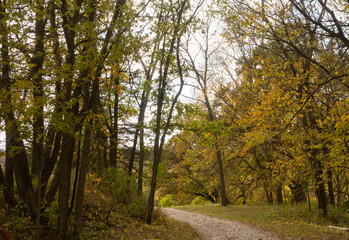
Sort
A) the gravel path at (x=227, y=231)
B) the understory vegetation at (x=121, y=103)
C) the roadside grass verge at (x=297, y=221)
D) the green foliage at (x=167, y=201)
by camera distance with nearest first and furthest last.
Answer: the understory vegetation at (x=121, y=103) < the gravel path at (x=227, y=231) < the roadside grass verge at (x=297, y=221) < the green foliage at (x=167, y=201)

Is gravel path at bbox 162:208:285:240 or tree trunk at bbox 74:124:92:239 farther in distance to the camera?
gravel path at bbox 162:208:285:240

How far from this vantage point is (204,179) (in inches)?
880

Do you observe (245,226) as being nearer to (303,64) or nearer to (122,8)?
(303,64)

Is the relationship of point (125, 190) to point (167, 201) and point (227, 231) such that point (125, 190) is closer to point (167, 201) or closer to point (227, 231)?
point (227, 231)

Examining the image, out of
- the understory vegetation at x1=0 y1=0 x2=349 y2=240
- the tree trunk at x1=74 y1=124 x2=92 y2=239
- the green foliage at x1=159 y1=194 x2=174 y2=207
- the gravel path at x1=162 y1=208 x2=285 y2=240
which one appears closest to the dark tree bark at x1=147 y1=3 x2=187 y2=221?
the understory vegetation at x1=0 y1=0 x2=349 y2=240

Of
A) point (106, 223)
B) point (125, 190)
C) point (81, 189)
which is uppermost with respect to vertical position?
point (81, 189)

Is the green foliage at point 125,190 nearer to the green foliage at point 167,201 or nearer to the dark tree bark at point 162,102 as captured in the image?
the dark tree bark at point 162,102

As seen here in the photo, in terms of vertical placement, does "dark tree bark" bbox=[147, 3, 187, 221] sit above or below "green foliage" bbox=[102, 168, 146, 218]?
above

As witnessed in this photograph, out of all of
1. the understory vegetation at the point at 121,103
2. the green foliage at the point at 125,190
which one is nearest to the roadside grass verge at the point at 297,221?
the understory vegetation at the point at 121,103

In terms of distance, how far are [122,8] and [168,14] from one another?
385 cm

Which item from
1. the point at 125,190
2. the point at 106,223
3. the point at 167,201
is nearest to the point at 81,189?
the point at 106,223

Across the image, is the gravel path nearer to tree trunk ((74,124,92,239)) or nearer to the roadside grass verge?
the roadside grass verge

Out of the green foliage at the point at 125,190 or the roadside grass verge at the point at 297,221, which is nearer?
the green foliage at the point at 125,190

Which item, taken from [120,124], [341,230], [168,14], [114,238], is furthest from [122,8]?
[341,230]
